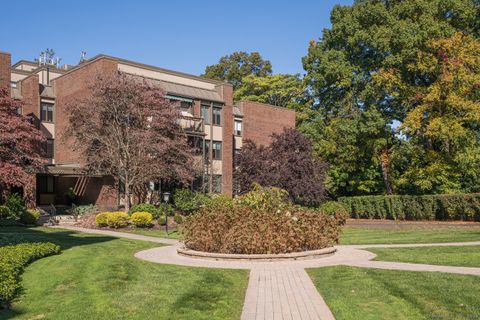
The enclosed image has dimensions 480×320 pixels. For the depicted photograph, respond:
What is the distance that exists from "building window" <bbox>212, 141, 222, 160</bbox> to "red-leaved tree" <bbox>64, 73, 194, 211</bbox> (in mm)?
7898

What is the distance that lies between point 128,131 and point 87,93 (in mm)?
6378

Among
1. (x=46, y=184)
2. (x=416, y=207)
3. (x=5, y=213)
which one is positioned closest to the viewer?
(x=5, y=213)

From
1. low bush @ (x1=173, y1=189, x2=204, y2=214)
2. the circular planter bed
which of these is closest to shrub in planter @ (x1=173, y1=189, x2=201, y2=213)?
low bush @ (x1=173, y1=189, x2=204, y2=214)

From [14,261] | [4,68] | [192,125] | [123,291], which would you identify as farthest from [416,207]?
[4,68]

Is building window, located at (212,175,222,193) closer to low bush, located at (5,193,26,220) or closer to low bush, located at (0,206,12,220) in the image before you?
low bush, located at (5,193,26,220)

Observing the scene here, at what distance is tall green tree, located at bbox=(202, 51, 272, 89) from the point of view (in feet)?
226

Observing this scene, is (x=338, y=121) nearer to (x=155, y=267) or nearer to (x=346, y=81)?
(x=346, y=81)

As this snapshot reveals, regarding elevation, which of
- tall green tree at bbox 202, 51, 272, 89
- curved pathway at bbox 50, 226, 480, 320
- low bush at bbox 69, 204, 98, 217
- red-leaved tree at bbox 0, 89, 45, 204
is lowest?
curved pathway at bbox 50, 226, 480, 320

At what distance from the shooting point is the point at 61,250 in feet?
52.7

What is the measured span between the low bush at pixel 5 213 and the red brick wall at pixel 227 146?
51.2 ft

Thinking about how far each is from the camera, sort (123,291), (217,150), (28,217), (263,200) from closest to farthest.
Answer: (123,291), (263,200), (28,217), (217,150)

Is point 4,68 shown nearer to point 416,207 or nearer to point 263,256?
point 263,256

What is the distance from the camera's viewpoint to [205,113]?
123 feet

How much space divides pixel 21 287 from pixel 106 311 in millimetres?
2895
